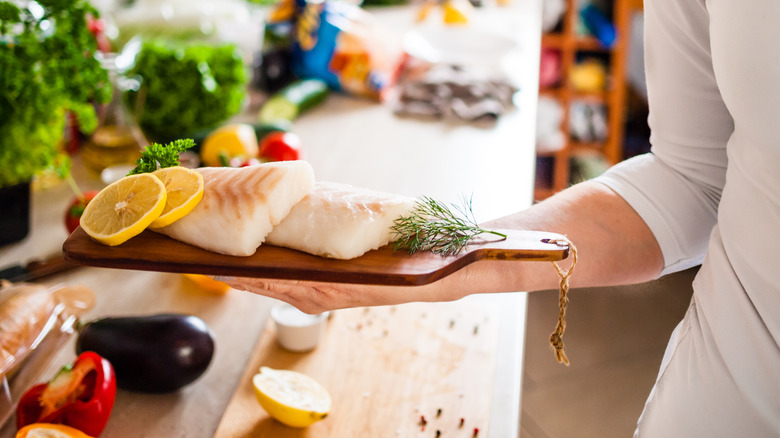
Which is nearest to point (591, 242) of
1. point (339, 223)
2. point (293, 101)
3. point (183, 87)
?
point (339, 223)

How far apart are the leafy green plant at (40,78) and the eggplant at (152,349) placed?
0.49 meters

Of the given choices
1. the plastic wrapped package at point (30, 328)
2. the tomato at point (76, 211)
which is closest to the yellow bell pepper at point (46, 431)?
the plastic wrapped package at point (30, 328)

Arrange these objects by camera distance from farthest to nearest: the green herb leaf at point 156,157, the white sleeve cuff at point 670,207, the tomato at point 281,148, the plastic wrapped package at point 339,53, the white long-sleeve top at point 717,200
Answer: the plastic wrapped package at point 339,53 → the tomato at point 281,148 → the white sleeve cuff at point 670,207 → the green herb leaf at point 156,157 → the white long-sleeve top at point 717,200

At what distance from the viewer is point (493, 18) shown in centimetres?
296

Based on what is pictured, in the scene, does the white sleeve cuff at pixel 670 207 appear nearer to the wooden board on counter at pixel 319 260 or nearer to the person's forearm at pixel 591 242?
the person's forearm at pixel 591 242

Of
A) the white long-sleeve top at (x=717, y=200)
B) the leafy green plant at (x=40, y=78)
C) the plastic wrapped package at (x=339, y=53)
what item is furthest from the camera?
the plastic wrapped package at (x=339, y=53)

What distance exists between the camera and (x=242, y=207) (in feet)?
2.78

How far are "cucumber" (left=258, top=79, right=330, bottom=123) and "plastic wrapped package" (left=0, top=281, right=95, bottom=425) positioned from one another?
1014 mm

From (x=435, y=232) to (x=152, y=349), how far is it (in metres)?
0.47

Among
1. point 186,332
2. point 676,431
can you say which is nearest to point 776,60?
point 676,431

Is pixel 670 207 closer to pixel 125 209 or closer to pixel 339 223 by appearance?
pixel 339 223

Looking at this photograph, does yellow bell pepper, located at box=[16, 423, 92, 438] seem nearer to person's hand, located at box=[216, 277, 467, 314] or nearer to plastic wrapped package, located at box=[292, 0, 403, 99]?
person's hand, located at box=[216, 277, 467, 314]

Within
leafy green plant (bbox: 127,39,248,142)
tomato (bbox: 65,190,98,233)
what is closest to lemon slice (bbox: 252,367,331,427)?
tomato (bbox: 65,190,98,233)

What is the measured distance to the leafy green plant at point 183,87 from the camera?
1.82m
